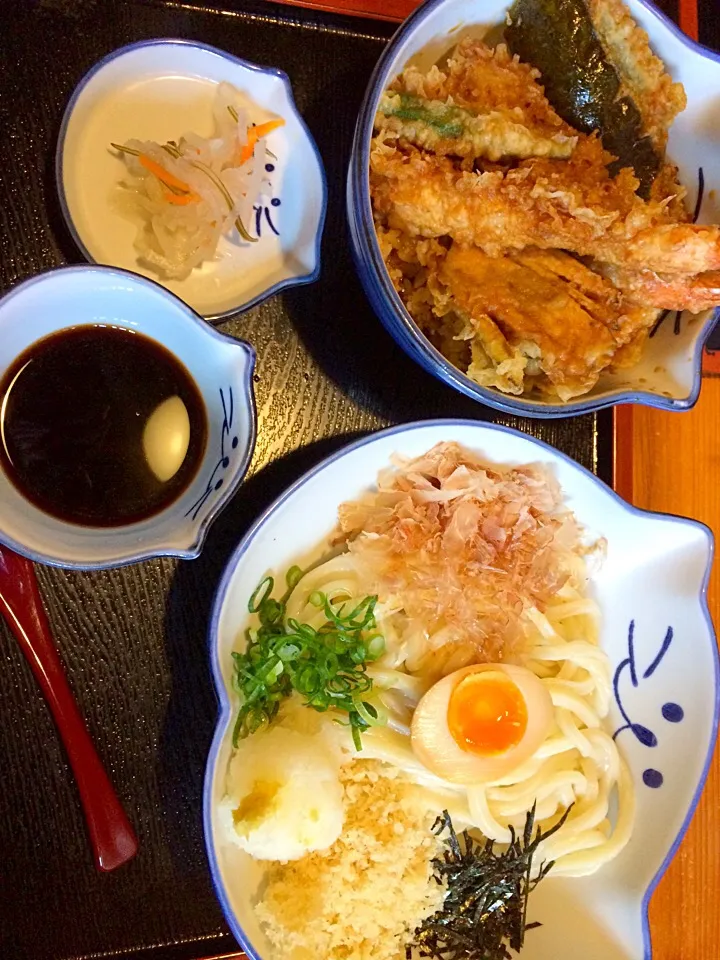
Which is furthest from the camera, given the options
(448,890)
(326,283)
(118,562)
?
(326,283)

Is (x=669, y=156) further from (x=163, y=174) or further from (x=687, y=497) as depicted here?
(x=163, y=174)

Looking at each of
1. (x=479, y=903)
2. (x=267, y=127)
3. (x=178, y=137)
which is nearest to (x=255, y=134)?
(x=267, y=127)

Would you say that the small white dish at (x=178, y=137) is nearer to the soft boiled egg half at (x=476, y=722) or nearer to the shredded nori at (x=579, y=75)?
the shredded nori at (x=579, y=75)

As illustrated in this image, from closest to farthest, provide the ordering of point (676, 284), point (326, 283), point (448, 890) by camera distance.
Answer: point (676, 284) → point (448, 890) → point (326, 283)

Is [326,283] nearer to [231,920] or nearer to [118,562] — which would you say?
[118,562]

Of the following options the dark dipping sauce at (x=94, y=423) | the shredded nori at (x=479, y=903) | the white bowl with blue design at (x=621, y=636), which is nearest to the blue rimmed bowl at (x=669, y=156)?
the white bowl with blue design at (x=621, y=636)

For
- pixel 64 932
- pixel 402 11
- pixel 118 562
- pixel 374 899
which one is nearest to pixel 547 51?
pixel 402 11
